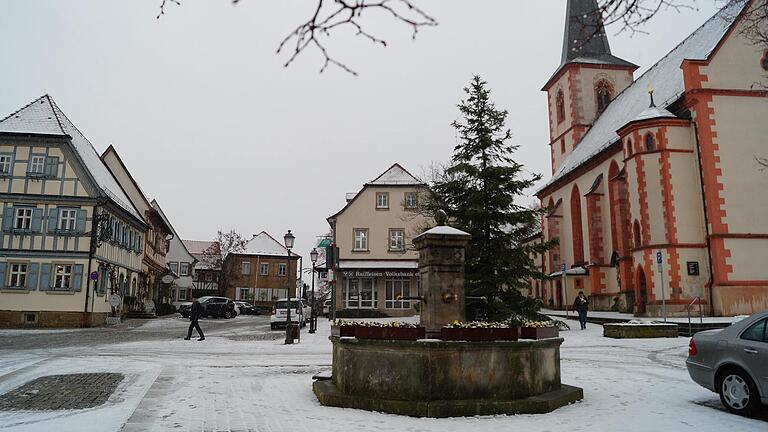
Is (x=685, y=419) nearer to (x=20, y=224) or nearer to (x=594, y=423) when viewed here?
(x=594, y=423)

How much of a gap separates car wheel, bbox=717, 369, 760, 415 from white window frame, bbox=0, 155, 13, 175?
33755 mm

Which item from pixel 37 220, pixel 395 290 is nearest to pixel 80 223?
pixel 37 220

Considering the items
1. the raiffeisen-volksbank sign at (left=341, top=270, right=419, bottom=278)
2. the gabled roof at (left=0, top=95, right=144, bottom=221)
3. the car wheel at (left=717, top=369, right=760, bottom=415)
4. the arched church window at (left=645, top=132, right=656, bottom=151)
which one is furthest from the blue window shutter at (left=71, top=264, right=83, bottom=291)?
the car wheel at (left=717, top=369, right=760, bottom=415)

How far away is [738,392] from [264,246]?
65365 mm

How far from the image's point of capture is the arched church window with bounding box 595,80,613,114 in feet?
153

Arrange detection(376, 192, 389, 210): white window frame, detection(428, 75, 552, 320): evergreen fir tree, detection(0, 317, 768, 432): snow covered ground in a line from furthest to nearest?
detection(376, 192, 389, 210): white window frame, detection(428, 75, 552, 320): evergreen fir tree, detection(0, 317, 768, 432): snow covered ground

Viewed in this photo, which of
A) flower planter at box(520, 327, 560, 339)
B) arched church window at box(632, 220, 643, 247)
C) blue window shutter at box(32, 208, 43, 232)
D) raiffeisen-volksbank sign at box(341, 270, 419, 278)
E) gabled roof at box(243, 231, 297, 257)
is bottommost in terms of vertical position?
flower planter at box(520, 327, 560, 339)

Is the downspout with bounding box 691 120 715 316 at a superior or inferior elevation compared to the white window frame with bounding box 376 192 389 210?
inferior

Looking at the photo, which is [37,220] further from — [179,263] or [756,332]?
[179,263]

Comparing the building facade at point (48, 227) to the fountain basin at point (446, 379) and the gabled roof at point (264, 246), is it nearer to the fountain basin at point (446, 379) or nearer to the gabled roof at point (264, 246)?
the fountain basin at point (446, 379)

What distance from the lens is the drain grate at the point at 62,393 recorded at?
8.21 meters

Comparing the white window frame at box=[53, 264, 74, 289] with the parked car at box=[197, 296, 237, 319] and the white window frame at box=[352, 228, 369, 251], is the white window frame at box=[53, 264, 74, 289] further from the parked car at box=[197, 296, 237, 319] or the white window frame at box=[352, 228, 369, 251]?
the white window frame at box=[352, 228, 369, 251]

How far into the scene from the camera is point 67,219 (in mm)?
30938

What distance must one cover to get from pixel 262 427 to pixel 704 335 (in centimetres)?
637
